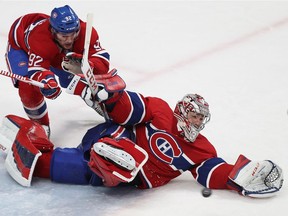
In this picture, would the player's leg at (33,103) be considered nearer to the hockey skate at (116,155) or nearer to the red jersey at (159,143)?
the red jersey at (159,143)

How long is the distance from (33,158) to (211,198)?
0.73 meters

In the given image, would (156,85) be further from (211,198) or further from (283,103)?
(211,198)

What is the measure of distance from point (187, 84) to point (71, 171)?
47.6 inches

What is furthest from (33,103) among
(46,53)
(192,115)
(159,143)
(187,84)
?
(187,84)

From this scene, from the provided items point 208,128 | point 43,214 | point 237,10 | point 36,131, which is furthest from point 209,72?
point 43,214

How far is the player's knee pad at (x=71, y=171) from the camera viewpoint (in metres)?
3.38

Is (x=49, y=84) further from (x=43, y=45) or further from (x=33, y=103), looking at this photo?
(x=33, y=103)

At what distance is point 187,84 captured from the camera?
4.39 m

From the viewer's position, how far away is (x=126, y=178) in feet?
10.4

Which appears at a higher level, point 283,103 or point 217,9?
point 217,9

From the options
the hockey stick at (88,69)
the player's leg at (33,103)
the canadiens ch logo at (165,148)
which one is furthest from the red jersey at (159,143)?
the player's leg at (33,103)

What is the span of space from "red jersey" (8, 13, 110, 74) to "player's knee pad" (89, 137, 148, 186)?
51 centimetres

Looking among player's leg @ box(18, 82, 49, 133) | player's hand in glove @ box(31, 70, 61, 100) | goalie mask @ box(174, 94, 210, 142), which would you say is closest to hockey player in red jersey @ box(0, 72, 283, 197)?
goalie mask @ box(174, 94, 210, 142)

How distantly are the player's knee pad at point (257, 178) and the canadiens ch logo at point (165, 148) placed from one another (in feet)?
0.79
